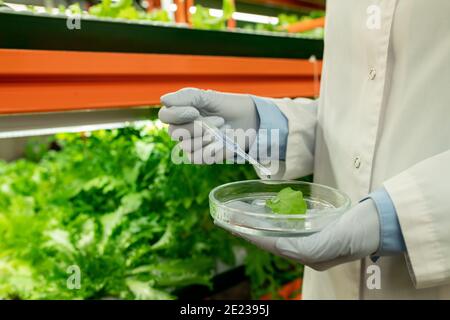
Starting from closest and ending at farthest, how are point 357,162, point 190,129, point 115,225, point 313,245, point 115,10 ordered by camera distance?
point 313,245
point 190,129
point 357,162
point 115,10
point 115,225

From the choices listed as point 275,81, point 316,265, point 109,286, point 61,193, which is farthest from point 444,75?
point 61,193

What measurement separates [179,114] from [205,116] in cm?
11

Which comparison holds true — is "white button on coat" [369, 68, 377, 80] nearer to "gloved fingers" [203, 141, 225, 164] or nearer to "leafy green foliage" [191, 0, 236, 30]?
"gloved fingers" [203, 141, 225, 164]

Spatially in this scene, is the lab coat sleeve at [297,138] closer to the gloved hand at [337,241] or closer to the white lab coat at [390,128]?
the white lab coat at [390,128]

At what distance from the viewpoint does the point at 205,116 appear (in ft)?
2.58

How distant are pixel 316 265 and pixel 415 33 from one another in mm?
445

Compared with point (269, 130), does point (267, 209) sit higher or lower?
lower

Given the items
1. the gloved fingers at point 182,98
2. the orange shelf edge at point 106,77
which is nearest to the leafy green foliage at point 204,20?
the orange shelf edge at point 106,77

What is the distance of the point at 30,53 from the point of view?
694mm

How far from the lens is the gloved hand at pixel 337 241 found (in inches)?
24.8

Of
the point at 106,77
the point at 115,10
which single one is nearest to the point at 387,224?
the point at 106,77

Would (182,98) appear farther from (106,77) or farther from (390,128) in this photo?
(390,128)

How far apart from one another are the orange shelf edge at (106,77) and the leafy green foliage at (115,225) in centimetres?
17
